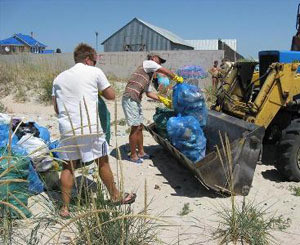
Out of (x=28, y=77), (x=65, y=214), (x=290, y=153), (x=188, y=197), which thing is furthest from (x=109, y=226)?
(x=28, y=77)

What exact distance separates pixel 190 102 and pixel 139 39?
28.2 m

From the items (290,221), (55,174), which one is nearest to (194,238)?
(290,221)

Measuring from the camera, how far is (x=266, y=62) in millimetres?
5641

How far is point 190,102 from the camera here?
5121 millimetres

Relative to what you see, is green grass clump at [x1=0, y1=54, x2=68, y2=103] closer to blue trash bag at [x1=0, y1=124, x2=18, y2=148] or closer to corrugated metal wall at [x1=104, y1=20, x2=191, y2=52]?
blue trash bag at [x1=0, y1=124, x2=18, y2=148]

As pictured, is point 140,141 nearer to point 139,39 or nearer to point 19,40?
point 139,39

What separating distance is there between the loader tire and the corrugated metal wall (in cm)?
2775

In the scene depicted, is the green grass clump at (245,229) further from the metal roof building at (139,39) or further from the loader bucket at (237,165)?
the metal roof building at (139,39)

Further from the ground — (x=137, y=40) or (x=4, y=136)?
(x=137, y=40)

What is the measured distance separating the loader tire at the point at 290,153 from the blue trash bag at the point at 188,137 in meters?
0.98

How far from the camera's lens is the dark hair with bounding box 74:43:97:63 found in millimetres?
3637

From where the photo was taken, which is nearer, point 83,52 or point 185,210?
point 83,52

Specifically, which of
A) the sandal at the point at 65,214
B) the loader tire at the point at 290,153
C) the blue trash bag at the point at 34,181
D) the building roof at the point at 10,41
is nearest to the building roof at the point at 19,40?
the building roof at the point at 10,41

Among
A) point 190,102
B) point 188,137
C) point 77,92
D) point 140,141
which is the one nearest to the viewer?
point 77,92
